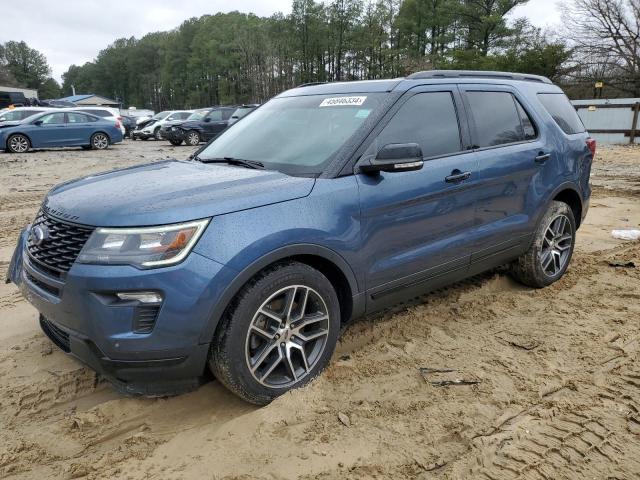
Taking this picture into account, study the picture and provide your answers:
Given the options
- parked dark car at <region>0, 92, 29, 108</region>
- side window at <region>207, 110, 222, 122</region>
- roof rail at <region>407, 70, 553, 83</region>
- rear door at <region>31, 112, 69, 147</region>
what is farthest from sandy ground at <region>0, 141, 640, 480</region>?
parked dark car at <region>0, 92, 29, 108</region>

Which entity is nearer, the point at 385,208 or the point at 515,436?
the point at 515,436

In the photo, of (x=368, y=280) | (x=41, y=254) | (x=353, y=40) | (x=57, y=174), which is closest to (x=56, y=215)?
(x=41, y=254)

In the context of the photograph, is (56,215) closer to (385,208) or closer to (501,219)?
(385,208)

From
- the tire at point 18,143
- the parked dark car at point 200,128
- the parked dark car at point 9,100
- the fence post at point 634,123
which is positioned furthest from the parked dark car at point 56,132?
the parked dark car at point 9,100

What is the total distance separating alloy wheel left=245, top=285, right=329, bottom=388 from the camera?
2.75 metres

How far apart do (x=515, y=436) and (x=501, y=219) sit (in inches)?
74.3

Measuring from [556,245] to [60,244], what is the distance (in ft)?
13.3

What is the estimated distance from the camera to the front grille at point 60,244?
253cm

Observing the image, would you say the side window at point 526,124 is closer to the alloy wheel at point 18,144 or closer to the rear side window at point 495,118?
the rear side window at point 495,118

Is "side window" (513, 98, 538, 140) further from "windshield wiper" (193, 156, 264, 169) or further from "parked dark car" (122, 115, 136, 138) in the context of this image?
"parked dark car" (122, 115, 136, 138)

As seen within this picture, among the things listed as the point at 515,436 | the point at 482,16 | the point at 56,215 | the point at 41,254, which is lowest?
the point at 515,436

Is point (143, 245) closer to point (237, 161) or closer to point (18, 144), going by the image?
point (237, 161)

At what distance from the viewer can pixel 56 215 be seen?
2.72 metres

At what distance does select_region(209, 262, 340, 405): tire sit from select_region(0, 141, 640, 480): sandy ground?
0.14m
